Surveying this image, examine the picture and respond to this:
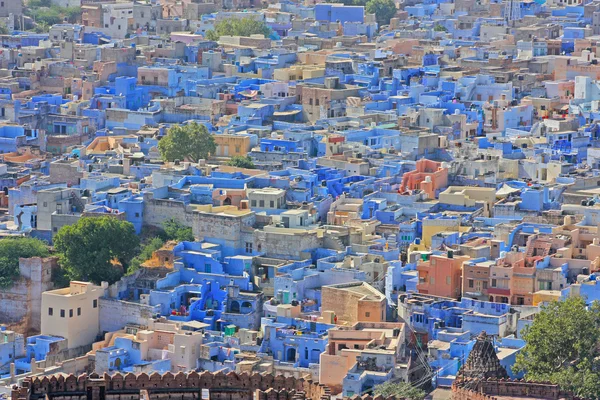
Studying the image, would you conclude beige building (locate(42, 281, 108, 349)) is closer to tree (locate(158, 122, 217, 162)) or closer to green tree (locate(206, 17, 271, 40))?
tree (locate(158, 122, 217, 162))

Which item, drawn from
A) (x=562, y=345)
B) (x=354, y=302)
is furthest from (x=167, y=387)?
(x=354, y=302)

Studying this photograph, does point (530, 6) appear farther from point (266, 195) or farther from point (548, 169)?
point (266, 195)

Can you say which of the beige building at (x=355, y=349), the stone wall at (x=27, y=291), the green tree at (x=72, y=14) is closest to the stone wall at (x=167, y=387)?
the beige building at (x=355, y=349)

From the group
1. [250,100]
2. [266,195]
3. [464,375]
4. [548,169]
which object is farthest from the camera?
[250,100]

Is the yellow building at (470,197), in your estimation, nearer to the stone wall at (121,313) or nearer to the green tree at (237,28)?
the stone wall at (121,313)

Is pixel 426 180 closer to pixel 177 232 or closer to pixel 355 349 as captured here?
pixel 177 232

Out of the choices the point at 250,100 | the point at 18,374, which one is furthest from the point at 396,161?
the point at 18,374
